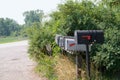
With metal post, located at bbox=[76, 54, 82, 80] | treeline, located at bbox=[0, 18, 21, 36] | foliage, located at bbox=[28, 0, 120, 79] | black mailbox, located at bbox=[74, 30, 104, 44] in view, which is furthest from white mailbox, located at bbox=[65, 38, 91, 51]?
treeline, located at bbox=[0, 18, 21, 36]

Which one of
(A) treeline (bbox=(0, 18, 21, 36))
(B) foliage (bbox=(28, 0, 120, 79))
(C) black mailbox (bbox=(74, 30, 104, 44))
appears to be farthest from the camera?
(A) treeline (bbox=(0, 18, 21, 36))

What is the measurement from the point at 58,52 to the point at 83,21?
92.4 inches

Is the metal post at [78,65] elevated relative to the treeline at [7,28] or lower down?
elevated

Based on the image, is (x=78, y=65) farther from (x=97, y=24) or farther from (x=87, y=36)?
(x=87, y=36)

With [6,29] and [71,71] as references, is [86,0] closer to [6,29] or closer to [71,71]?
[71,71]

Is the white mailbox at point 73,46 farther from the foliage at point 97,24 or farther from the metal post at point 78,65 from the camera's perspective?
the metal post at point 78,65

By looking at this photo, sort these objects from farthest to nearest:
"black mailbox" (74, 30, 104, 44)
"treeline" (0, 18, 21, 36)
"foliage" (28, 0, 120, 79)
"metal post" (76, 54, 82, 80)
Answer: "treeline" (0, 18, 21, 36)
"metal post" (76, 54, 82, 80)
"foliage" (28, 0, 120, 79)
"black mailbox" (74, 30, 104, 44)

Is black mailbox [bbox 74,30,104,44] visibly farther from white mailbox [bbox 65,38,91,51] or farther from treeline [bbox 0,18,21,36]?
treeline [bbox 0,18,21,36]

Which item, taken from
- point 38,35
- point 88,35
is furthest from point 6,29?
point 88,35

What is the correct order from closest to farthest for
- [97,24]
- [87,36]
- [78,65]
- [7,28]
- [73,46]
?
[87,36] → [73,46] → [78,65] → [97,24] → [7,28]

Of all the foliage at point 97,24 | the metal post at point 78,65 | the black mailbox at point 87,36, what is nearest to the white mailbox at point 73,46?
the foliage at point 97,24

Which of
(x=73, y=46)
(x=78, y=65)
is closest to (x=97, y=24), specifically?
(x=78, y=65)

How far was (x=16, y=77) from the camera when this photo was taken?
10883 millimetres

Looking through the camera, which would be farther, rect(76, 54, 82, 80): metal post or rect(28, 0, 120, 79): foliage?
rect(76, 54, 82, 80): metal post
